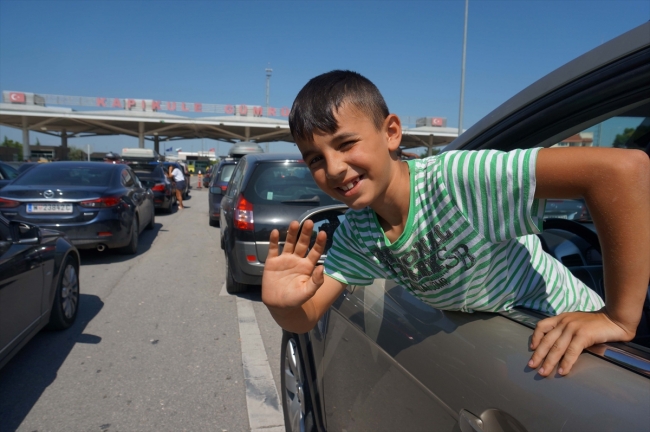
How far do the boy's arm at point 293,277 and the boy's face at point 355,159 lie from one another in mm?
166

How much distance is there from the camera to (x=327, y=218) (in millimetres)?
2699

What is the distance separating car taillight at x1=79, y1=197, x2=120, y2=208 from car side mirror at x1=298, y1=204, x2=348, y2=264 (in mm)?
6295

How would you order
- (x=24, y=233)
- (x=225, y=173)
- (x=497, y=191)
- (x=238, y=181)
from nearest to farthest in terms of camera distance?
(x=497, y=191) < (x=24, y=233) < (x=238, y=181) < (x=225, y=173)

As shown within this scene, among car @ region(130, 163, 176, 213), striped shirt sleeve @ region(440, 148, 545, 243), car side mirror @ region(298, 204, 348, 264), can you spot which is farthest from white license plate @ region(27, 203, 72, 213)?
car @ region(130, 163, 176, 213)

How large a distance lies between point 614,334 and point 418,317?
606 millimetres

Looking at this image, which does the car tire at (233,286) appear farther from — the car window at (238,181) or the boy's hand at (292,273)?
the boy's hand at (292,273)

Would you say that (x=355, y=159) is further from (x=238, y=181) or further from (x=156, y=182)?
(x=156, y=182)

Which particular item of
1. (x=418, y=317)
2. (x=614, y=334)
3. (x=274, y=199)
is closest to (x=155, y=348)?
(x=274, y=199)

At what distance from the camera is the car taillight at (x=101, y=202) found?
781 cm

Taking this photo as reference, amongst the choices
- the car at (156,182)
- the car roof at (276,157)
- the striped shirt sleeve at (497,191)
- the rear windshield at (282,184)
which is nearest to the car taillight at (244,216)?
the rear windshield at (282,184)

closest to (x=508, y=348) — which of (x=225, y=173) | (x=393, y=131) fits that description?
(x=393, y=131)

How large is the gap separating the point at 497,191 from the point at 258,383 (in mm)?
3142

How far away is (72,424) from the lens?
10.5ft

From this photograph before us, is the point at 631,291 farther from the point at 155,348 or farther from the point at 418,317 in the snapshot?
the point at 155,348
